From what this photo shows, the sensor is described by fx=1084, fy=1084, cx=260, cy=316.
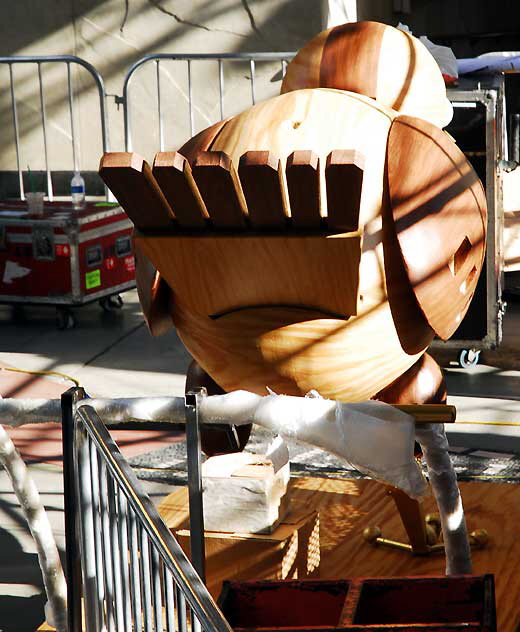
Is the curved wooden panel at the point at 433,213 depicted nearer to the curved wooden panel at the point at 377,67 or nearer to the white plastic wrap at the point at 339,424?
the curved wooden panel at the point at 377,67

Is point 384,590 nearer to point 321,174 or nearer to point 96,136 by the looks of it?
point 321,174

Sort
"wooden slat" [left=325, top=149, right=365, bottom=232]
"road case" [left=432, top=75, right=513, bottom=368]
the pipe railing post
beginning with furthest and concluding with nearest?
"road case" [left=432, top=75, right=513, bottom=368]
"wooden slat" [left=325, top=149, right=365, bottom=232]
the pipe railing post

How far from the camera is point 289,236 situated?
210 centimetres

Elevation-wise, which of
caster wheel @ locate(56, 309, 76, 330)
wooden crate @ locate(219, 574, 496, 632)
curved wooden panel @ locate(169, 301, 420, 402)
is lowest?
caster wheel @ locate(56, 309, 76, 330)

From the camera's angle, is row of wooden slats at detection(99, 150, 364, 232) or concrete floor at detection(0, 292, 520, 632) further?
concrete floor at detection(0, 292, 520, 632)

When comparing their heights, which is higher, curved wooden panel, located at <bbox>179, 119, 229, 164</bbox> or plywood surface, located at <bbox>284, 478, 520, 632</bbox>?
curved wooden panel, located at <bbox>179, 119, 229, 164</bbox>

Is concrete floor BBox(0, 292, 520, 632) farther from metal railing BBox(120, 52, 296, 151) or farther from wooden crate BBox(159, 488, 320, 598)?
metal railing BBox(120, 52, 296, 151)

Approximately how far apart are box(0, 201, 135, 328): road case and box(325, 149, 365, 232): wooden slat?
180 inches

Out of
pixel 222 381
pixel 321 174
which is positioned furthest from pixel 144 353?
pixel 321 174

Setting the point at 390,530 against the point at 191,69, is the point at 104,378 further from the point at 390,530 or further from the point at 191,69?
the point at 191,69

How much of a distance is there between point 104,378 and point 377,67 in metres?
3.41

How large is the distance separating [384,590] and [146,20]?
6.51 m

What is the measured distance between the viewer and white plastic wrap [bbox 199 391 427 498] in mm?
1764

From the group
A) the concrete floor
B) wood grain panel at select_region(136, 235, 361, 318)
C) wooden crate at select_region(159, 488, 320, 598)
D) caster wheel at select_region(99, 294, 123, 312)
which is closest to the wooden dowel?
wood grain panel at select_region(136, 235, 361, 318)
